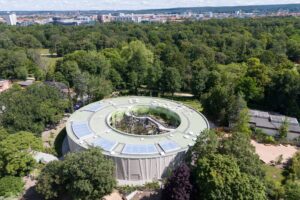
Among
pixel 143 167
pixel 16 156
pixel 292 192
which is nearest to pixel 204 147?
pixel 143 167

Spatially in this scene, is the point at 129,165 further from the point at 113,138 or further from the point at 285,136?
the point at 285,136

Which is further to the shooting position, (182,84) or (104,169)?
(182,84)

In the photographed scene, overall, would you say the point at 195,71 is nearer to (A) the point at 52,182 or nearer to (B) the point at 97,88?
(B) the point at 97,88

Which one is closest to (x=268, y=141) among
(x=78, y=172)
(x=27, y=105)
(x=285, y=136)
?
(x=285, y=136)

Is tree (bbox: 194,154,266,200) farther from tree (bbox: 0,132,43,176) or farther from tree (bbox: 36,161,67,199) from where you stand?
tree (bbox: 0,132,43,176)

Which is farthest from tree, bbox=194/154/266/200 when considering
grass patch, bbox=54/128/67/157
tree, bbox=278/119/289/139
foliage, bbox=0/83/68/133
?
foliage, bbox=0/83/68/133
